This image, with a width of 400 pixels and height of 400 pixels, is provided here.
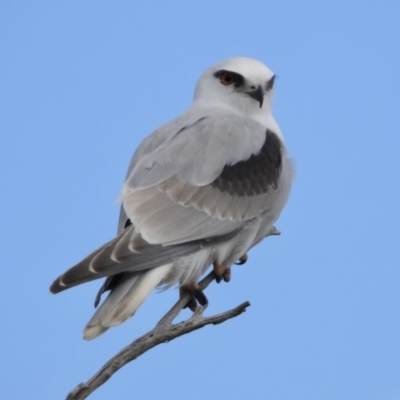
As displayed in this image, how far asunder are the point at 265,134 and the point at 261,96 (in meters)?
0.45

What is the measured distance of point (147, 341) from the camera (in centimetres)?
357

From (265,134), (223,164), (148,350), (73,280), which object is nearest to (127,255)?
(73,280)

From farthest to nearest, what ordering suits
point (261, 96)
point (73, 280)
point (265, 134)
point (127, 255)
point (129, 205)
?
point (261, 96), point (265, 134), point (129, 205), point (127, 255), point (73, 280)

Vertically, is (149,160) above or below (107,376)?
above

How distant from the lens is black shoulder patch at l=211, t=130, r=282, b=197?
501cm

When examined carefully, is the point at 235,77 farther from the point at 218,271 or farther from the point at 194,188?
the point at 218,271

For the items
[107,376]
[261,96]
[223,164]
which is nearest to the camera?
[107,376]

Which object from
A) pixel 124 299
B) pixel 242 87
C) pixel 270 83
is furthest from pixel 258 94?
pixel 124 299

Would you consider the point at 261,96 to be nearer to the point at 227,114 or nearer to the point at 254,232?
the point at 227,114

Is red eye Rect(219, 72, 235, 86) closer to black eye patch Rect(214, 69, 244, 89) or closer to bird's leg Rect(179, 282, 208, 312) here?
black eye patch Rect(214, 69, 244, 89)

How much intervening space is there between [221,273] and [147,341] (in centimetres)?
136

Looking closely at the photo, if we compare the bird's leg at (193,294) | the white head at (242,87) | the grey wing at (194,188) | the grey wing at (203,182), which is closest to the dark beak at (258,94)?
the white head at (242,87)

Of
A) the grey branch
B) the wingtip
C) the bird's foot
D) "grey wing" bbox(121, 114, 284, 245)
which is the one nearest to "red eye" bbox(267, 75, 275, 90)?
"grey wing" bbox(121, 114, 284, 245)

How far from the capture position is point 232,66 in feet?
19.5
